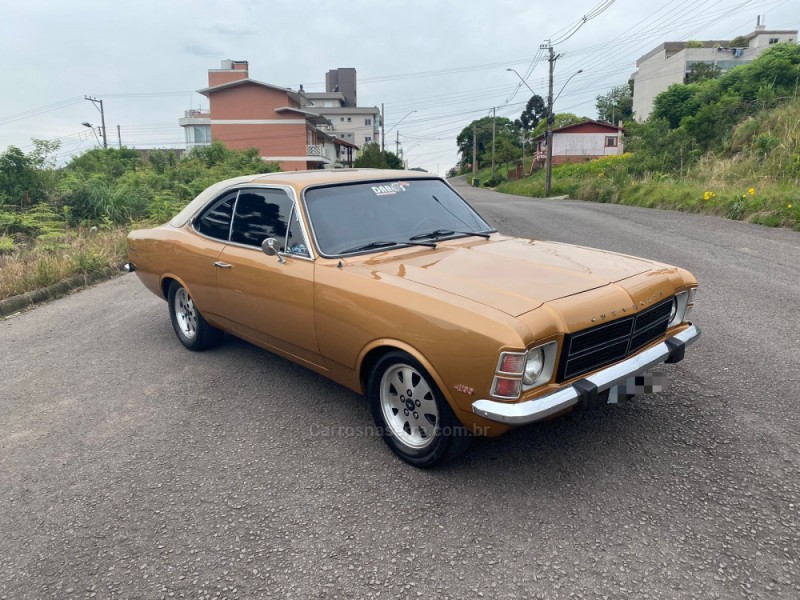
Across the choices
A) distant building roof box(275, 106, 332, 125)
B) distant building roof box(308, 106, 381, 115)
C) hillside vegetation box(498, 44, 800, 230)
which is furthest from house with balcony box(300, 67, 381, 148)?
hillside vegetation box(498, 44, 800, 230)

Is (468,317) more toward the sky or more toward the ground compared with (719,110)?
more toward the ground

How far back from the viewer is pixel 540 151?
59188 mm

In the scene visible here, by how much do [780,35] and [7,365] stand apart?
3363 inches

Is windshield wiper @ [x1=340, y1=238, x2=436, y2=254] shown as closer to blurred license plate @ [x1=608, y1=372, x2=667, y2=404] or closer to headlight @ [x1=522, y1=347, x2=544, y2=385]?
headlight @ [x1=522, y1=347, x2=544, y2=385]

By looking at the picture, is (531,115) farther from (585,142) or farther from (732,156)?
(732,156)

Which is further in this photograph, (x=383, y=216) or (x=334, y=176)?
(x=334, y=176)

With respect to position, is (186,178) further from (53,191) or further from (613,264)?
(613,264)

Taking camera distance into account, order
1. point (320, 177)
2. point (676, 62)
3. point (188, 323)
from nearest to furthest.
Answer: point (320, 177)
point (188, 323)
point (676, 62)

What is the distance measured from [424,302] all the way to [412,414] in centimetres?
66

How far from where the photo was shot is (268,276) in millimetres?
3887

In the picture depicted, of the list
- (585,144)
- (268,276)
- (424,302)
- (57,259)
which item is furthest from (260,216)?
(585,144)

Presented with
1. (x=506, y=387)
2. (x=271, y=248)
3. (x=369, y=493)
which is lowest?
(x=369, y=493)

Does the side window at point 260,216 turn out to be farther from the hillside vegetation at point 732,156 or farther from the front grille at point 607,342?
the hillside vegetation at point 732,156

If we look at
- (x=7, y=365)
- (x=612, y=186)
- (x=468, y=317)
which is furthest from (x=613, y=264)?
(x=612, y=186)
